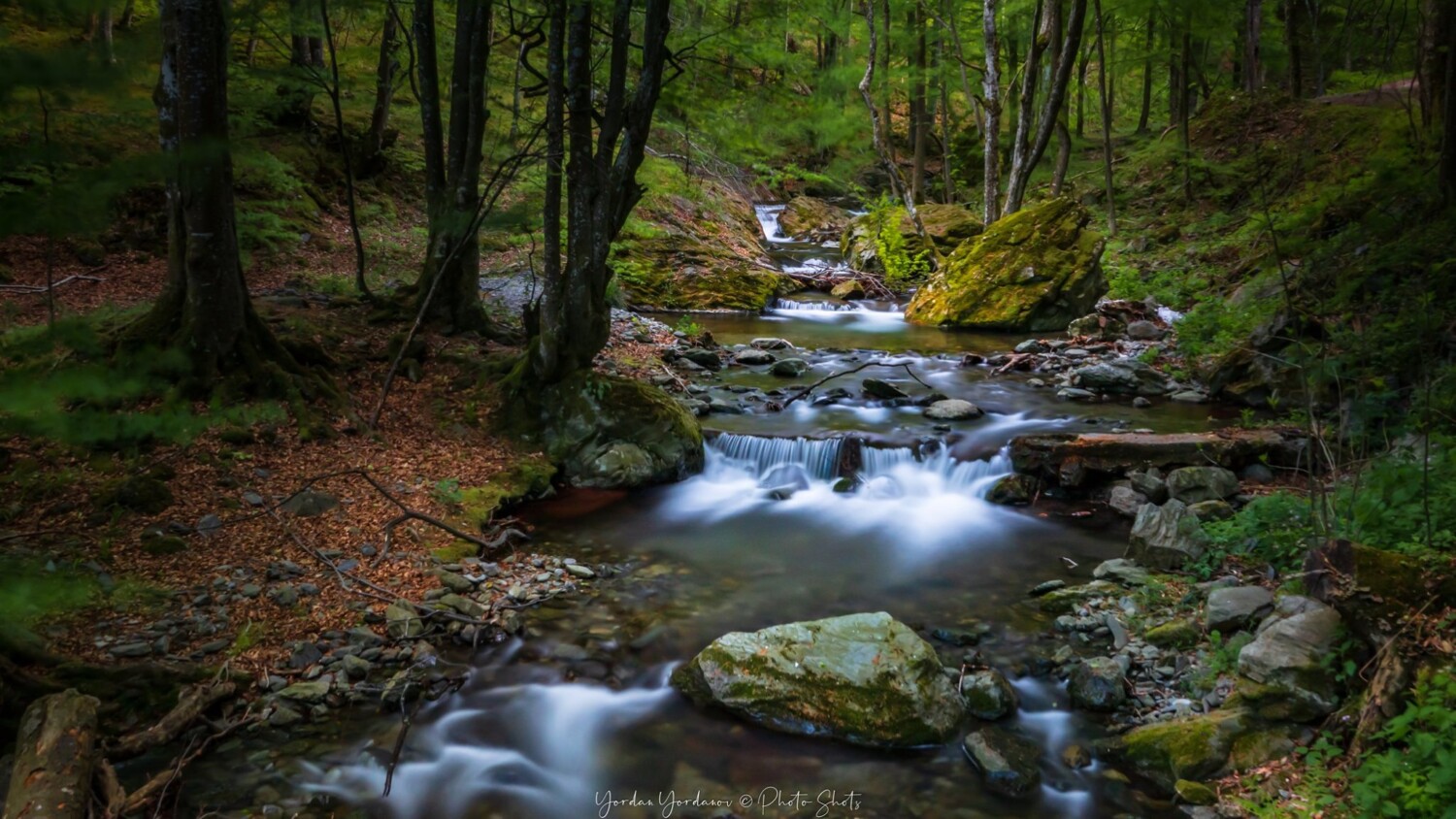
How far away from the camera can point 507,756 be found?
4859 millimetres

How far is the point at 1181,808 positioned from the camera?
411 centimetres

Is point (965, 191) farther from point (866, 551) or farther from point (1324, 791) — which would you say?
point (1324, 791)

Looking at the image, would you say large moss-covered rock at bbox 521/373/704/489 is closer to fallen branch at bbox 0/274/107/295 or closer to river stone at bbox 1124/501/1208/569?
fallen branch at bbox 0/274/107/295

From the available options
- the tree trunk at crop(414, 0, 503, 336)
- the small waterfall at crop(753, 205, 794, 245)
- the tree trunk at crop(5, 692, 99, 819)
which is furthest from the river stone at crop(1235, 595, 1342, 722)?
the small waterfall at crop(753, 205, 794, 245)

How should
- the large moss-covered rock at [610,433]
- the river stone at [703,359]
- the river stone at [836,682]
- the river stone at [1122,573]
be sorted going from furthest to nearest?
the river stone at [703,359]
the large moss-covered rock at [610,433]
the river stone at [1122,573]
the river stone at [836,682]

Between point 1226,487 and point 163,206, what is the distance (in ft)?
46.9

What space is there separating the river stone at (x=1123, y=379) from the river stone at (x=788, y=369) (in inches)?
159

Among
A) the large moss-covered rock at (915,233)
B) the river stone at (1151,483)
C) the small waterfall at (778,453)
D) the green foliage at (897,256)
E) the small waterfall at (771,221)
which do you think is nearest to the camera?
the river stone at (1151,483)

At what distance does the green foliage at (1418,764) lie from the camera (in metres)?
3.10

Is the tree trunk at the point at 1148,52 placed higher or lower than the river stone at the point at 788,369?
higher

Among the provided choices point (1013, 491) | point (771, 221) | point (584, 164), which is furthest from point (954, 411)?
point (771, 221)

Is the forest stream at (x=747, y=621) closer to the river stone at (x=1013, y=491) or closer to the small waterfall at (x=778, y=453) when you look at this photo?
the small waterfall at (x=778, y=453)

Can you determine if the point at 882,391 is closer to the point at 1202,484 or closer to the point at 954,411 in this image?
the point at 954,411

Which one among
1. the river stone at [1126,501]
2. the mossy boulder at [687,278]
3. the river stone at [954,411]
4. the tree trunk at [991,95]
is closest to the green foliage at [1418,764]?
the river stone at [1126,501]
